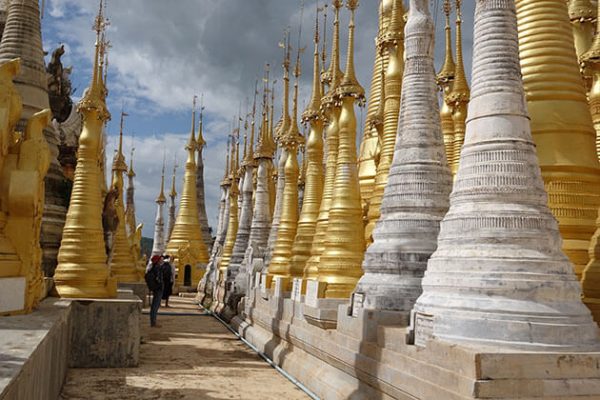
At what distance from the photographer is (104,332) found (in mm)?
12594

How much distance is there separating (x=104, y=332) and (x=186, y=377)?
191 cm

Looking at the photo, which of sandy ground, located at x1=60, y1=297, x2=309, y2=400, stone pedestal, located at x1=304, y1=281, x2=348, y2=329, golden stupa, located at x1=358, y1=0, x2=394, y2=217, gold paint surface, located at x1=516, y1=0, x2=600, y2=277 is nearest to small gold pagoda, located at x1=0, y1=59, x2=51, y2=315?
sandy ground, located at x1=60, y1=297, x2=309, y2=400

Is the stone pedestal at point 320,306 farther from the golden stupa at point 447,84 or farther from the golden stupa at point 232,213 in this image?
the golden stupa at point 232,213

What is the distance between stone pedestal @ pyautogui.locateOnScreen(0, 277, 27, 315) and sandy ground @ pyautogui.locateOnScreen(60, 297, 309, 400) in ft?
6.90

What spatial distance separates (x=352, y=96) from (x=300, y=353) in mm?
5908

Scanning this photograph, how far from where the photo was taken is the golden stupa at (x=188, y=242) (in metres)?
40.2

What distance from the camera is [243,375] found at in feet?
42.2

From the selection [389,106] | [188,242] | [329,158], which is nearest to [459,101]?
[389,106]

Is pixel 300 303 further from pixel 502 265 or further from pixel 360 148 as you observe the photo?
pixel 360 148

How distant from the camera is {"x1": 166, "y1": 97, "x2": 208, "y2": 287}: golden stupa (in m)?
40.2

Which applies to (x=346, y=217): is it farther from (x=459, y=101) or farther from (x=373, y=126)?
(x=373, y=126)

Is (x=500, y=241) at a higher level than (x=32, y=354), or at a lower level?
higher

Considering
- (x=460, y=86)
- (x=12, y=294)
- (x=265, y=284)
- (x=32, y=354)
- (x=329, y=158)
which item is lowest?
(x=32, y=354)

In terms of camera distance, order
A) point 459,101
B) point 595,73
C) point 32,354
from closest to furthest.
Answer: point 32,354, point 595,73, point 459,101
